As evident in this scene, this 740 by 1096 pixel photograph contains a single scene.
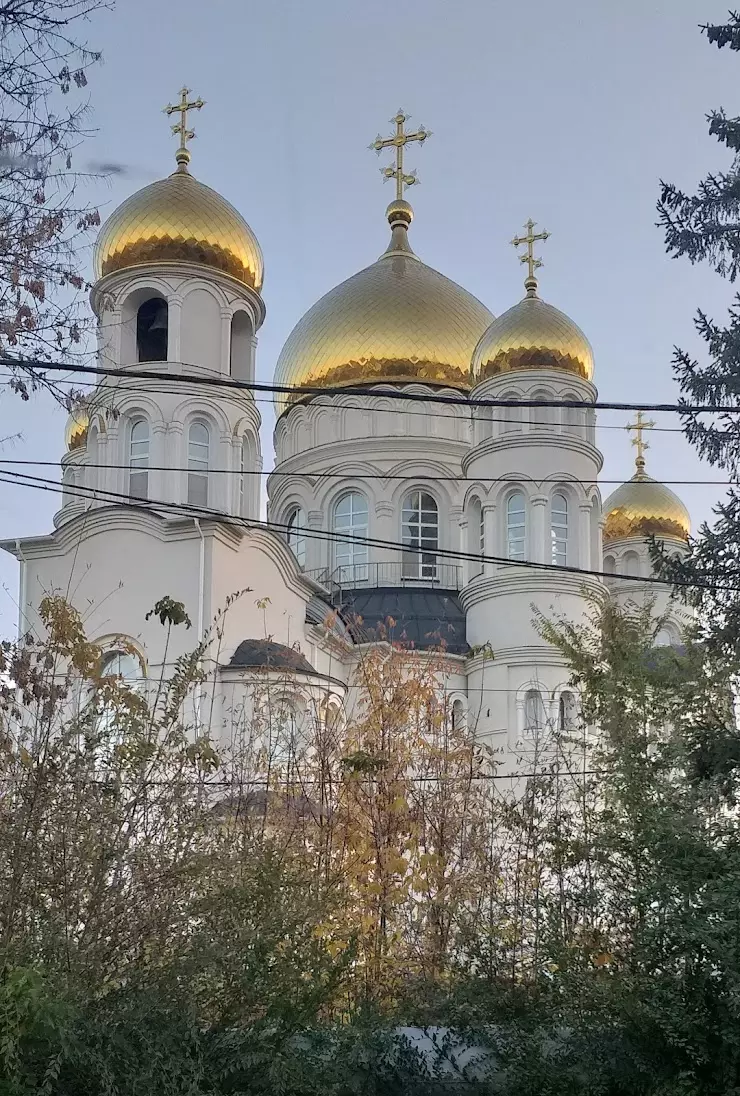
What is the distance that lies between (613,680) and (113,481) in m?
11.8

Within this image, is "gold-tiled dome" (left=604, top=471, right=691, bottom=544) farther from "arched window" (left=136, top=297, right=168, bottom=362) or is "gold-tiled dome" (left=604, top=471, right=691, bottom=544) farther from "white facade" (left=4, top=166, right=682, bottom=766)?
"arched window" (left=136, top=297, right=168, bottom=362)

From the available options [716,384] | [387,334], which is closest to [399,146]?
[387,334]

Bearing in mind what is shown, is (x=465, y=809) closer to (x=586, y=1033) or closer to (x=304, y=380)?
(x=586, y=1033)

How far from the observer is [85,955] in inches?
293

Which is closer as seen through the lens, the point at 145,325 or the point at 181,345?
the point at 181,345

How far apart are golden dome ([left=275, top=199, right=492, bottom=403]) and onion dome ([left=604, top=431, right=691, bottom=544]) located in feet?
22.9

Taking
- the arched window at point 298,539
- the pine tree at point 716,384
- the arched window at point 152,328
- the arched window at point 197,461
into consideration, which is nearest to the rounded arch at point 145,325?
the arched window at point 152,328

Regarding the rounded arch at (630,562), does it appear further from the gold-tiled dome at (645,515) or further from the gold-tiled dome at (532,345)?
the gold-tiled dome at (532,345)

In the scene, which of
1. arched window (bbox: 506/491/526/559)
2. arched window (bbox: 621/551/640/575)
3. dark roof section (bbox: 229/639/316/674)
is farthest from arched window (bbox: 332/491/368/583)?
arched window (bbox: 621/551/640/575)

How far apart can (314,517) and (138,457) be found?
8.12 metres

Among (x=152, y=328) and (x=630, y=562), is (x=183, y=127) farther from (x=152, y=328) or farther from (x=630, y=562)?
(x=630, y=562)

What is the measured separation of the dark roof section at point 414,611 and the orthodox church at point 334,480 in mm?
63

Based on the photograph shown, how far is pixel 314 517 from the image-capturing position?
97.8 ft

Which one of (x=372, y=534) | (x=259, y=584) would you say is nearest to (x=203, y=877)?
(x=259, y=584)
